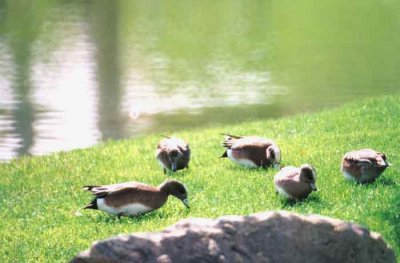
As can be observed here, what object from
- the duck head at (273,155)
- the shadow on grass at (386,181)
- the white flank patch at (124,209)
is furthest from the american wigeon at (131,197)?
the shadow on grass at (386,181)

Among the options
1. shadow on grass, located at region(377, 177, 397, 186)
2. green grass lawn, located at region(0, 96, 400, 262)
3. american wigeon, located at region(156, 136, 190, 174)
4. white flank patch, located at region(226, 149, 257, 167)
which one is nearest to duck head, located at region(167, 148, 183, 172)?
american wigeon, located at region(156, 136, 190, 174)

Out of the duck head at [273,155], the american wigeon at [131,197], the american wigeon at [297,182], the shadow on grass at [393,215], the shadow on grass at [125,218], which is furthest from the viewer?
the duck head at [273,155]

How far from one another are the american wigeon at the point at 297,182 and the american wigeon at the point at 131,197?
1.01 meters

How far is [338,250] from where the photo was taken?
5.80 m

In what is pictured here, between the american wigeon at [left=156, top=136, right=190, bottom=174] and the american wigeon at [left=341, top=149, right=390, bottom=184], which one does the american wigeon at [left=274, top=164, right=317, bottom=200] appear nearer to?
the american wigeon at [left=341, top=149, right=390, bottom=184]

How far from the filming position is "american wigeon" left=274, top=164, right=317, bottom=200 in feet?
30.1

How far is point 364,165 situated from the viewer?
9773mm

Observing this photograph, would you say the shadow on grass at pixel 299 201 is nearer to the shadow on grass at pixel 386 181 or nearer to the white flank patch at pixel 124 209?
the shadow on grass at pixel 386 181

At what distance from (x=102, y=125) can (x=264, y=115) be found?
3304mm

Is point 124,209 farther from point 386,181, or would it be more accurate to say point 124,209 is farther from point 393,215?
point 386,181

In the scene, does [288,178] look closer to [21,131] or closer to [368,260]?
[368,260]

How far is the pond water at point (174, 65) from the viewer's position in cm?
1889

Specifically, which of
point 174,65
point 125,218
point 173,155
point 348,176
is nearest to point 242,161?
point 173,155

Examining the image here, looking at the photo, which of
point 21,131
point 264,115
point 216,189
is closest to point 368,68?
point 264,115
